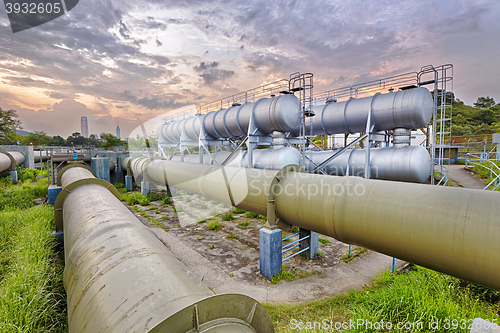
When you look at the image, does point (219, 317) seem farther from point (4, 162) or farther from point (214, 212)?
point (4, 162)

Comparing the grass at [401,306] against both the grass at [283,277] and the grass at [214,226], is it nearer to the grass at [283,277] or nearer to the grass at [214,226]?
the grass at [283,277]

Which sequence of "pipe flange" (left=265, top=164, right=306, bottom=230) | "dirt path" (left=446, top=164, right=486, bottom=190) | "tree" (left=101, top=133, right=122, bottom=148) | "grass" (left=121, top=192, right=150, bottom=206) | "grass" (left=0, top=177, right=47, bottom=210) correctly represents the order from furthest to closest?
"tree" (left=101, top=133, right=122, bottom=148), "dirt path" (left=446, top=164, right=486, bottom=190), "grass" (left=121, top=192, right=150, bottom=206), "grass" (left=0, top=177, right=47, bottom=210), "pipe flange" (left=265, top=164, right=306, bottom=230)

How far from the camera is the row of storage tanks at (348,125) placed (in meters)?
10.0

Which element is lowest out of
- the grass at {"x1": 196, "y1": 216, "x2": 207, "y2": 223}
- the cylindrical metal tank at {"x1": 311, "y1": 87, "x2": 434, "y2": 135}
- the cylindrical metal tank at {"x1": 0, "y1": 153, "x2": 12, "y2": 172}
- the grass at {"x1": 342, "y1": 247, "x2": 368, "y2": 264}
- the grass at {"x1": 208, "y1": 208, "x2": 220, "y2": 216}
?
the grass at {"x1": 342, "y1": 247, "x2": 368, "y2": 264}

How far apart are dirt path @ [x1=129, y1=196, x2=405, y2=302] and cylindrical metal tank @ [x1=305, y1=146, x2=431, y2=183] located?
382 cm

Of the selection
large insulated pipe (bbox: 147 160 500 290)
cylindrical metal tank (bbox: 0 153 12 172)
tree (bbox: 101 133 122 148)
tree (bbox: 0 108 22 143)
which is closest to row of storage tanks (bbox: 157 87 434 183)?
large insulated pipe (bbox: 147 160 500 290)

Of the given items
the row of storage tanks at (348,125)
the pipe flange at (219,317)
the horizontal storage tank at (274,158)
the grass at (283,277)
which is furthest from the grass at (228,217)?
the pipe flange at (219,317)

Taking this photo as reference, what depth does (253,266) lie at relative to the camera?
24.6 ft

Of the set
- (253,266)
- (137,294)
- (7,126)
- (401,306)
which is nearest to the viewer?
(137,294)

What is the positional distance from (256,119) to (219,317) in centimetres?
1160

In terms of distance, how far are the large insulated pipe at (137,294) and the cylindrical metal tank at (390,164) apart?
10257mm

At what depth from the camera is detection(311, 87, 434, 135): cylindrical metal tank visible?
9.93 metres

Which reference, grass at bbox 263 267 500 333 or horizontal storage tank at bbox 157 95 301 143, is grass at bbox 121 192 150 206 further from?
grass at bbox 263 267 500 333

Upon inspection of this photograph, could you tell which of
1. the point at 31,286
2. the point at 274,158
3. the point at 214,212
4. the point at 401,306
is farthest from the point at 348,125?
the point at 31,286
